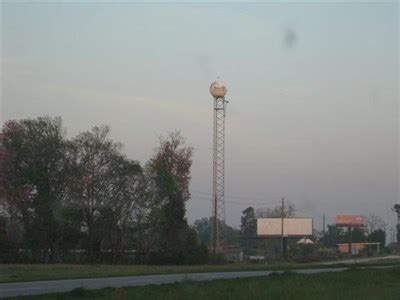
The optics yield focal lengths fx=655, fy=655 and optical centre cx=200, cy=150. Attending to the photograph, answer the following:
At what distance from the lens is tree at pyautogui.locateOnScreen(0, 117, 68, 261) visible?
7100 cm

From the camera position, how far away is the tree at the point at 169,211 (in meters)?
79.9

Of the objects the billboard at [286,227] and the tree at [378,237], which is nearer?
the billboard at [286,227]

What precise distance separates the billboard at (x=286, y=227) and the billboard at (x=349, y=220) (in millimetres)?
29834

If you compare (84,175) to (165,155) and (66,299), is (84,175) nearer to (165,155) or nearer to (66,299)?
(165,155)

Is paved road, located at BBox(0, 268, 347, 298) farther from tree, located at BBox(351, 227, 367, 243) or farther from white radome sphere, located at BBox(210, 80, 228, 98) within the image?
tree, located at BBox(351, 227, 367, 243)

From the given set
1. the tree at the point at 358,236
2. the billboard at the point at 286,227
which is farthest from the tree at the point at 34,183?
the tree at the point at 358,236

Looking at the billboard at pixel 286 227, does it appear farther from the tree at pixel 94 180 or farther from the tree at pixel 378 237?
the tree at pixel 378 237

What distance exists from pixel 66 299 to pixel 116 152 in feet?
194

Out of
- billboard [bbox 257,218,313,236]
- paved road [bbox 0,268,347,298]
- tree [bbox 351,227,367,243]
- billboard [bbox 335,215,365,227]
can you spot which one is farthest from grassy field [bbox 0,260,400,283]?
tree [bbox 351,227,367,243]

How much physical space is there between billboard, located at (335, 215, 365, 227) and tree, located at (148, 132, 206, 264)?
2683 inches

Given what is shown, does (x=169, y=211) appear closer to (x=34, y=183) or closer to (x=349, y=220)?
(x=34, y=183)

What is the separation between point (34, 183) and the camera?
72125mm

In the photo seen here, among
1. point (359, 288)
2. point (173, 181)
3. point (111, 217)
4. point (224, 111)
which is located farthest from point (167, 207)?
point (359, 288)

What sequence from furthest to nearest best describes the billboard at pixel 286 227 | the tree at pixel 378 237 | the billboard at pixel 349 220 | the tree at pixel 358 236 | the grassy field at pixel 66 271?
the tree at pixel 378 237, the tree at pixel 358 236, the billboard at pixel 349 220, the billboard at pixel 286 227, the grassy field at pixel 66 271
